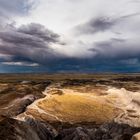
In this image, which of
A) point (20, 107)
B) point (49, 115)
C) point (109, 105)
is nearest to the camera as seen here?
point (49, 115)

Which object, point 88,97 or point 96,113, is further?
point 88,97

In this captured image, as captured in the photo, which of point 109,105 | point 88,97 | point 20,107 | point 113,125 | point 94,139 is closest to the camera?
point 94,139

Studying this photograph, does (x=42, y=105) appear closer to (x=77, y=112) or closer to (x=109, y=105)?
(x=77, y=112)

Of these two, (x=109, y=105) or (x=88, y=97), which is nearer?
(x=109, y=105)

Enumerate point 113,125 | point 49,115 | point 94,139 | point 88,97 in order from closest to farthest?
point 94,139 < point 113,125 < point 49,115 < point 88,97

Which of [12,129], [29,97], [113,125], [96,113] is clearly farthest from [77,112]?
[12,129]

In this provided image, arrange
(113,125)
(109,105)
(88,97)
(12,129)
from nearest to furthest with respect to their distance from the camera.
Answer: (12,129) → (113,125) → (109,105) → (88,97)

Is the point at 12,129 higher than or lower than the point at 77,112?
higher

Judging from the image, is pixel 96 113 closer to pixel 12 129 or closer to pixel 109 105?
pixel 109 105

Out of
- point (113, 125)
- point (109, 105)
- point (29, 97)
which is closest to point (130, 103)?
point (109, 105)
